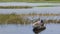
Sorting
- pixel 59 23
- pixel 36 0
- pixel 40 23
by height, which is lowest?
pixel 36 0

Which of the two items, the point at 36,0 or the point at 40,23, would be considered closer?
the point at 40,23

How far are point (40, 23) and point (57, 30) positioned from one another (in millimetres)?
1723

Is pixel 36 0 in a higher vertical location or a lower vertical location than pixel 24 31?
lower

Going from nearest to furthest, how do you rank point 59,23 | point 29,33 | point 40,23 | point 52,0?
1. point 40,23
2. point 29,33
3. point 59,23
4. point 52,0

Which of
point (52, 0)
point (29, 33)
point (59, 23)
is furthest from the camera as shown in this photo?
point (52, 0)

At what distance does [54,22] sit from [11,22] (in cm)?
126

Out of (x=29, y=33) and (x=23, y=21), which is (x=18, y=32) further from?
(x=23, y=21)

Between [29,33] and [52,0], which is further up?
[29,33]

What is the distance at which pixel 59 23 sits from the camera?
7.91 metres

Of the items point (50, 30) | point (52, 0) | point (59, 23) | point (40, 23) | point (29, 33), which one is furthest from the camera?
point (52, 0)

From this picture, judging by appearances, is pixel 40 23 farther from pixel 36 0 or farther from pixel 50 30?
pixel 36 0

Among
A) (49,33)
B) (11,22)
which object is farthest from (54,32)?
(11,22)

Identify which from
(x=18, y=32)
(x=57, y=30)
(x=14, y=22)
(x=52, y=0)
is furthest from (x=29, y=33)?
Answer: (x=52, y=0)

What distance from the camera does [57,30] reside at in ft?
21.9
